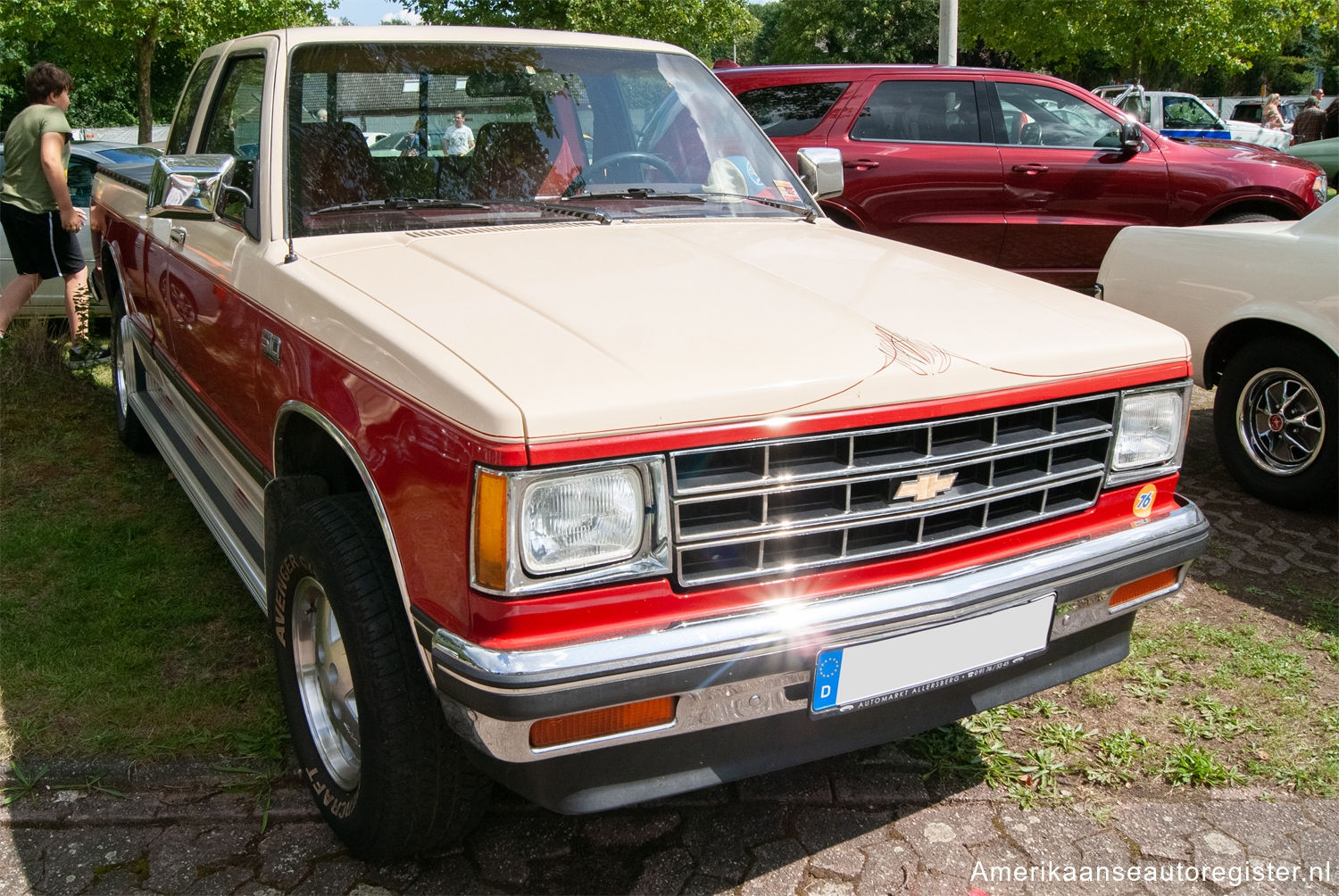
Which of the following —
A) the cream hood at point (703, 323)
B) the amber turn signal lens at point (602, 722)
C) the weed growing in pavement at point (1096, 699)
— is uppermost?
the cream hood at point (703, 323)

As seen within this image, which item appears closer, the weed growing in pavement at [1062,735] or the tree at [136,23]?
the weed growing in pavement at [1062,735]

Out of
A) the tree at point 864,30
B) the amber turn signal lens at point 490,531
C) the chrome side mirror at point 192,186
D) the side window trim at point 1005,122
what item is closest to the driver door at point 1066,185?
the side window trim at point 1005,122

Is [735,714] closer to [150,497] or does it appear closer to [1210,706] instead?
[1210,706]

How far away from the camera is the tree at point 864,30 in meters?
46.4

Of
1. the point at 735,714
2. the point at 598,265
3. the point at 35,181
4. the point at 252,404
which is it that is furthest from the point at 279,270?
the point at 35,181

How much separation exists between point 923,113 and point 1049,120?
0.96 m

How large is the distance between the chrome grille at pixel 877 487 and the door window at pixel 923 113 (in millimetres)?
6119

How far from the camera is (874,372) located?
2.20m

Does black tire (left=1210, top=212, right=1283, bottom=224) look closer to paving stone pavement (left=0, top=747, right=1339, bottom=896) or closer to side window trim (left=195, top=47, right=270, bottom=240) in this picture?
paving stone pavement (left=0, top=747, right=1339, bottom=896)

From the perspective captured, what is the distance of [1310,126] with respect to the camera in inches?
737

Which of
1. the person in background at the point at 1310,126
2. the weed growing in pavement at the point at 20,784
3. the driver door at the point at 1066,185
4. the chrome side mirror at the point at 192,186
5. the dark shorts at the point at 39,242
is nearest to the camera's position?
the weed growing in pavement at the point at 20,784

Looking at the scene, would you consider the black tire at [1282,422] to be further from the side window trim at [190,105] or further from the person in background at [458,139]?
the side window trim at [190,105]

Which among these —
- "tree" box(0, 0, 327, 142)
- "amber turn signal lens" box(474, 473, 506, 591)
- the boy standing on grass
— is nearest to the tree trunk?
"tree" box(0, 0, 327, 142)

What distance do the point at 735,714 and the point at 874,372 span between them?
2.37 feet
